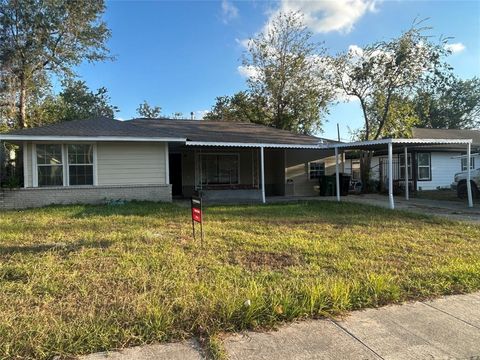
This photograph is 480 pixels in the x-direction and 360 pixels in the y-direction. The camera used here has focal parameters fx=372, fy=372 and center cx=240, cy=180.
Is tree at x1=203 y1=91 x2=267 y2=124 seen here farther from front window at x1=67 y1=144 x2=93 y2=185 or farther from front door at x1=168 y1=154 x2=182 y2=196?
front window at x1=67 y1=144 x2=93 y2=185

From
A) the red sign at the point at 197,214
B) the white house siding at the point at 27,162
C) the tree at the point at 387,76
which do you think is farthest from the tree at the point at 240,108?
the red sign at the point at 197,214

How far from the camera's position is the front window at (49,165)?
42.8ft

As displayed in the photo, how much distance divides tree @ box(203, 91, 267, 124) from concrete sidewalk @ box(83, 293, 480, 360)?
26.2 metres

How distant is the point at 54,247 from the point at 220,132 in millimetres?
11343

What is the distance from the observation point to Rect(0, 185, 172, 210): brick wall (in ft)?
41.3

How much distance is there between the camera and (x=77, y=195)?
43.3 feet

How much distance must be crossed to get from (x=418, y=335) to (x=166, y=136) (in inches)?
452

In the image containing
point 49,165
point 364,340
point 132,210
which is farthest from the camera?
point 49,165

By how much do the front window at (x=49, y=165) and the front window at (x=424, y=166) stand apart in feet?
62.6

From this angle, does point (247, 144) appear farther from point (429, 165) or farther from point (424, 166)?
point (429, 165)

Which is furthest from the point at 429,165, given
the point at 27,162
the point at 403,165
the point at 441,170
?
the point at 27,162

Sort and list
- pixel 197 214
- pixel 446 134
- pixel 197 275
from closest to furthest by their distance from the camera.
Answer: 1. pixel 197 275
2. pixel 197 214
3. pixel 446 134

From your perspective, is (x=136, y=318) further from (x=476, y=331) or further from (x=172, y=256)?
(x=476, y=331)

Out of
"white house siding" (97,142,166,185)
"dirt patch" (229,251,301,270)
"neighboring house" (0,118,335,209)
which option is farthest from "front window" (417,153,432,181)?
"dirt patch" (229,251,301,270)
